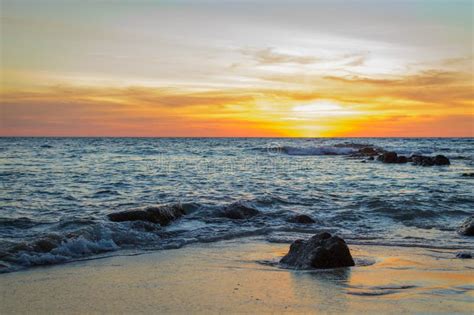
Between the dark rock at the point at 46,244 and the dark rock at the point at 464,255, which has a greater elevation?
the dark rock at the point at 464,255

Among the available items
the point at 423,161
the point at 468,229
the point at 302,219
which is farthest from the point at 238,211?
the point at 423,161

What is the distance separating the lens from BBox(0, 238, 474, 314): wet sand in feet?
16.8

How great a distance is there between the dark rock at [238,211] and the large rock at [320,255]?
481 centimetres

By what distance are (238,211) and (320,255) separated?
549 cm

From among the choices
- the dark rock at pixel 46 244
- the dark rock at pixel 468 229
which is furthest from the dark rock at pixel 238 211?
the dark rock at pixel 468 229

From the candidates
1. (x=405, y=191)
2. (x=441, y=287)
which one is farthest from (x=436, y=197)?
(x=441, y=287)

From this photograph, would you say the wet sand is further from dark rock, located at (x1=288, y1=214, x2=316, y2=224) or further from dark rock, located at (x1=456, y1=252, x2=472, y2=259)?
dark rock, located at (x1=288, y1=214, x2=316, y2=224)

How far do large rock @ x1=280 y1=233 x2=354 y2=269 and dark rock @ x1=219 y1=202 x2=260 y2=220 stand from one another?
4809 millimetres

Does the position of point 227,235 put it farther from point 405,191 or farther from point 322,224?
point 405,191

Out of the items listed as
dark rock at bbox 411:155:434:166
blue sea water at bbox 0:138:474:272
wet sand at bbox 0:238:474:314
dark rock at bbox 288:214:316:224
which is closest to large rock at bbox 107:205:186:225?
blue sea water at bbox 0:138:474:272

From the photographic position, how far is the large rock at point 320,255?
6992 mm

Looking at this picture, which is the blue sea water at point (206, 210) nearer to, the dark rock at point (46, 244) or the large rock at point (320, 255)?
the dark rock at point (46, 244)

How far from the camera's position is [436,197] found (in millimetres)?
15594

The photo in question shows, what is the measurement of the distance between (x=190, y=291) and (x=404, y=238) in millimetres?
5657
